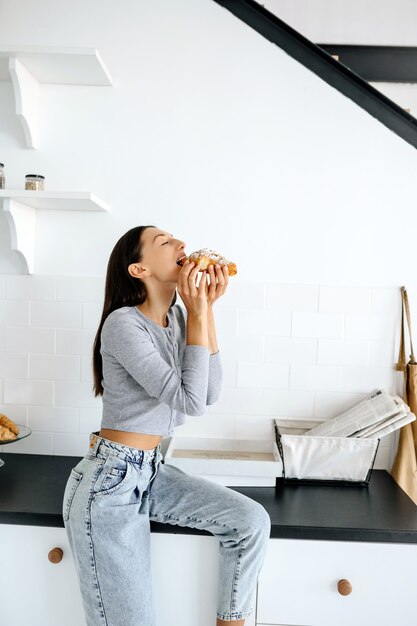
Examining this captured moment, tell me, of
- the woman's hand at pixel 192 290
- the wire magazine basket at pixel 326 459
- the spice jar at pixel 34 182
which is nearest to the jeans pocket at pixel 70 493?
the woman's hand at pixel 192 290

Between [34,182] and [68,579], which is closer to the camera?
[68,579]

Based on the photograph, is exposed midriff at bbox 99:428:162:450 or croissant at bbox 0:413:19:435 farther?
croissant at bbox 0:413:19:435

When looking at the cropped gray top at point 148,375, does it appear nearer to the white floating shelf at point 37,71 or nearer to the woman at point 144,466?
the woman at point 144,466

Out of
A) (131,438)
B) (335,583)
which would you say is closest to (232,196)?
(131,438)

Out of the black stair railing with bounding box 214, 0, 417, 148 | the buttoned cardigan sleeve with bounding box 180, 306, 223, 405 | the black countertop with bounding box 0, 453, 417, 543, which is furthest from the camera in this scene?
the black stair railing with bounding box 214, 0, 417, 148

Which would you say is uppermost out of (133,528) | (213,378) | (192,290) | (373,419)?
(192,290)

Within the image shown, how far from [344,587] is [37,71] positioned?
1.73m

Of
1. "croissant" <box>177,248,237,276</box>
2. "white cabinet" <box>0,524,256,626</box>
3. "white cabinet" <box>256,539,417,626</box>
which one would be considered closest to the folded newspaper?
"white cabinet" <box>256,539,417,626</box>

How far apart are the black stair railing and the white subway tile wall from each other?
0.54 m

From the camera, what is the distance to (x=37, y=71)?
175 centimetres

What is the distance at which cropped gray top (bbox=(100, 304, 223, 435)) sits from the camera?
1361 mm

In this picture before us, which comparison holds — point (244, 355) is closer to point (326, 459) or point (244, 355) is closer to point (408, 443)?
point (326, 459)

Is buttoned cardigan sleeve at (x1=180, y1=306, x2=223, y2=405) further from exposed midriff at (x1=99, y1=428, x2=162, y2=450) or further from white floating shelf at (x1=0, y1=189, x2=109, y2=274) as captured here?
white floating shelf at (x1=0, y1=189, x2=109, y2=274)

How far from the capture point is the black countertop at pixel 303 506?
4.67ft
